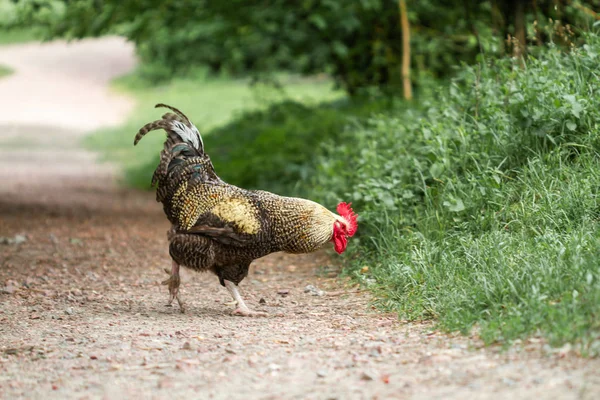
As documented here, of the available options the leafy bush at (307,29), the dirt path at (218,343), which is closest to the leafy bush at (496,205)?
the dirt path at (218,343)

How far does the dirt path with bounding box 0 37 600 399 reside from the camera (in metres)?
3.79

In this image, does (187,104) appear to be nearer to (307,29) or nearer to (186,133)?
(307,29)

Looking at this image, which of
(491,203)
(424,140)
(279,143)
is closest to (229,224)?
(491,203)

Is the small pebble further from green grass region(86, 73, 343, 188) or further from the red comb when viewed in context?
green grass region(86, 73, 343, 188)

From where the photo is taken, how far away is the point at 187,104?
2958cm

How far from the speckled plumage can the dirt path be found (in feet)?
1.53

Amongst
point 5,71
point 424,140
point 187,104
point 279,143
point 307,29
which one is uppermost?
point 5,71

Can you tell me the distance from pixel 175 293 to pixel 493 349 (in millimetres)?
2738

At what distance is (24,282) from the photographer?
6.74m

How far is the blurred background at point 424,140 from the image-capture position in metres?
4.94

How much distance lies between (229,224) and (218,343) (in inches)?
43.6

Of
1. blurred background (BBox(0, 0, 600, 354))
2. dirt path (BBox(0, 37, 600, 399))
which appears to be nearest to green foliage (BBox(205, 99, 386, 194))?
blurred background (BBox(0, 0, 600, 354))

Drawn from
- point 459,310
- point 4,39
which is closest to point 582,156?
point 459,310

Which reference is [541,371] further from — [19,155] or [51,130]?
[51,130]
